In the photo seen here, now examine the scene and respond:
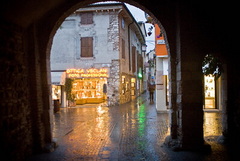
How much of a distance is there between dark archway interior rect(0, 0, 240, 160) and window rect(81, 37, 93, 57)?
11033 mm

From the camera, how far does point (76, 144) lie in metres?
6.94

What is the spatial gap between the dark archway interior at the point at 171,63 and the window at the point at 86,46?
434 inches

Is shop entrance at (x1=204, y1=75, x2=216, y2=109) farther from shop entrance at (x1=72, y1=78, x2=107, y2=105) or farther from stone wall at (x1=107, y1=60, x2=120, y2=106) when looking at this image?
shop entrance at (x1=72, y1=78, x2=107, y2=105)

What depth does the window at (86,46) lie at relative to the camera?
17703mm

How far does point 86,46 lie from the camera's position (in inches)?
698

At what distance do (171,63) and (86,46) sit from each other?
1210 cm

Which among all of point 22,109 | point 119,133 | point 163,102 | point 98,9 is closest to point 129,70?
point 98,9

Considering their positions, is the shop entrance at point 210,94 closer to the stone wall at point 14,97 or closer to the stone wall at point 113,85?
the stone wall at point 113,85

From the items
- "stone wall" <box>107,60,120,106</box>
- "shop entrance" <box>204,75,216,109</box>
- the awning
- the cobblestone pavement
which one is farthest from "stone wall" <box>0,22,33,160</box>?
"stone wall" <box>107,60,120,106</box>

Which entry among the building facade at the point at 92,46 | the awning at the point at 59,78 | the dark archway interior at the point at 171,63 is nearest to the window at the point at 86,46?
the building facade at the point at 92,46

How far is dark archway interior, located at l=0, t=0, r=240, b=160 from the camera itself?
496 centimetres

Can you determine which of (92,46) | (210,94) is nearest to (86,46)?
(92,46)

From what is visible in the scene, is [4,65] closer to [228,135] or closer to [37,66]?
[37,66]

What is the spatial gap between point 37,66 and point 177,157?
4.29 metres
